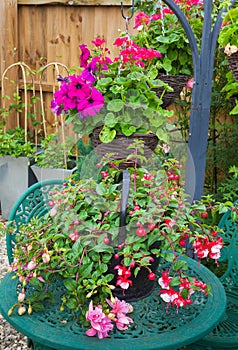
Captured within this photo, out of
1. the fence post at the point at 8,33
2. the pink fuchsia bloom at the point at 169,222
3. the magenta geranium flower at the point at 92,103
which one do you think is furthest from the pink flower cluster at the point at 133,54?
the fence post at the point at 8,33

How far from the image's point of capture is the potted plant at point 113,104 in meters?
1.50

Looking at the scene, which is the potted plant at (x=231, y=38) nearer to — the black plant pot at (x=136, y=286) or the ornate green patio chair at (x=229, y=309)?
the ornate green patio chair at (x=229, y=309)

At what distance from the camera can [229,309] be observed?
1763mm

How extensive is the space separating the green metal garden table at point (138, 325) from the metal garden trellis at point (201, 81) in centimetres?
40

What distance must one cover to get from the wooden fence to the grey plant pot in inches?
22.0

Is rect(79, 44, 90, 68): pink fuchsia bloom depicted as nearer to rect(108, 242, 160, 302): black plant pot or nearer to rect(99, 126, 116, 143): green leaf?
rect(99, 126, 116, 143): green leaf

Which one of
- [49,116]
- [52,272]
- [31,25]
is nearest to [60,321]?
[52,272]

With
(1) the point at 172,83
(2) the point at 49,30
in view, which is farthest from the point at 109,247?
(2) the point at 49,30

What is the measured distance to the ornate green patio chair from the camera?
5.19 ft

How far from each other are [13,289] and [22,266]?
0.49ft

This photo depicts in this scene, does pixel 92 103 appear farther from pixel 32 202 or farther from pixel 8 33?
pixel 8 33

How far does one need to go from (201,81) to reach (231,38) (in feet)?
0.64

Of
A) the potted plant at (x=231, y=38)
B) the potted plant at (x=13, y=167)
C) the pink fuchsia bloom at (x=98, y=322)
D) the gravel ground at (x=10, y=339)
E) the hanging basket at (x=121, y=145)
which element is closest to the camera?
the pink fuchsia bloom at (x=98, y=322)

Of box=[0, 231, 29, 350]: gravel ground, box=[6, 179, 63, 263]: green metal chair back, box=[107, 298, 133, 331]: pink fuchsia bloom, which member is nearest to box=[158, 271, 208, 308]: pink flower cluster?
box=[107, 298, 133, 331]: pink fuchsia bloom
